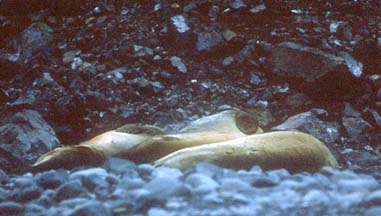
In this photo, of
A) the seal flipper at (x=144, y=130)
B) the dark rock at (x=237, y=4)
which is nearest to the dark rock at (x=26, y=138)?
the seal flipper at (x=144, y=130)

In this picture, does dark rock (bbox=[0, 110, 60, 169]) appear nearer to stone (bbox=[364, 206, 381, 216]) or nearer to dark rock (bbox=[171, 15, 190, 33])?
dark rock (bbox=[171, 15, 190, 33])

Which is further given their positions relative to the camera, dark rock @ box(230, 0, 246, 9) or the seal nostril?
dark rock @ box(230, 0, 246, 9)

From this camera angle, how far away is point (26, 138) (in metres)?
3.46

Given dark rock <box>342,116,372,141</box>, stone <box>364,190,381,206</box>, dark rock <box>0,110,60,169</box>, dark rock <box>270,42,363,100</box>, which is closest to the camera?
stone <box>364,190,381,206</box>

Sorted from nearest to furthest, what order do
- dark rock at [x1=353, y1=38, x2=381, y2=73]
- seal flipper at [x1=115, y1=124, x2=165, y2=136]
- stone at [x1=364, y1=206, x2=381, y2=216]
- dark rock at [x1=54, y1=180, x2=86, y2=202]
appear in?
stone at [x1=364, y1=206, x2=381, y2=216] < dark rock at [x1=54, y1=180, x2=86, y2=202] < seal flipper at [x1=115, y1=124, x2=165, y2=136] < dark rock at [x1=353, y1=38, x2=381, y2=73]

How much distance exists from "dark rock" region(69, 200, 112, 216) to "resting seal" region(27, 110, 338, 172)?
51 centimetres

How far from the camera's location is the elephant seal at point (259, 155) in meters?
2.61

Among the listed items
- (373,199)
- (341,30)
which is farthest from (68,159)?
(341,30)

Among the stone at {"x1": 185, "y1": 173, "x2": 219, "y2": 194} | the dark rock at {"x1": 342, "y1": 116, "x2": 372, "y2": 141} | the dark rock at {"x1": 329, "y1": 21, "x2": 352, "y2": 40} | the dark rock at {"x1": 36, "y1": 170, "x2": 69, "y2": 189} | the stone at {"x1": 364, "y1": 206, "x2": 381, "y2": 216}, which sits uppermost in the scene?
the dark rock at {"x1": 329, "y1": 21, "x2": 352, "y2": 40}

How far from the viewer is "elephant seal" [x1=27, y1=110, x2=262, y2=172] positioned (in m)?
2.67

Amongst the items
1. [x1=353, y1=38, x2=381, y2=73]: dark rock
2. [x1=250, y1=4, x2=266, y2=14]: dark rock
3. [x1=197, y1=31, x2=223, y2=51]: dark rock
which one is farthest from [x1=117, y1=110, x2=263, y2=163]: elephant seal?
[x1=250, y1=4, x2=266, y2=14]: dark rock

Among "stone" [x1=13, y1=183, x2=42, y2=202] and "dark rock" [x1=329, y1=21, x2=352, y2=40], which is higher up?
"dark rock" [x1=329, y1=21, x2=352, y2=40]

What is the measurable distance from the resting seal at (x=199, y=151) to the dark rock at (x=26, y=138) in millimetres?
618

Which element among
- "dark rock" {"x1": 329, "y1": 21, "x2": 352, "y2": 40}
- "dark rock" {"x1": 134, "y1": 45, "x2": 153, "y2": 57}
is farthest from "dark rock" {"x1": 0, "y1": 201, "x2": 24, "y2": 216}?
"dark rock" {"x1": 329, "y1": 21, "x2": 352, "y2": 40}
